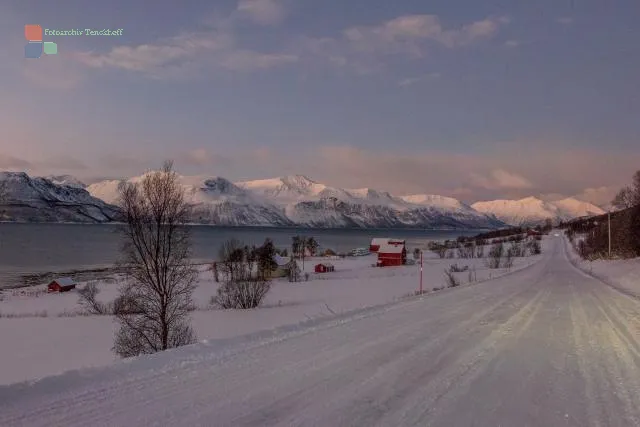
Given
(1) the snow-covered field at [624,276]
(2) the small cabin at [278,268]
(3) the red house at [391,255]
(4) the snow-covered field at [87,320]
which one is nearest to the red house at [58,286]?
(4) the snow-covered field at [87,320]

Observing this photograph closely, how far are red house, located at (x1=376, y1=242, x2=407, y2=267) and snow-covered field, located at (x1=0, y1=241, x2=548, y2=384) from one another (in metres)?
35.9

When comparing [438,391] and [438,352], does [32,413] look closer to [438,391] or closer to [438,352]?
[438,391]

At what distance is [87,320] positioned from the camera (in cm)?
3553

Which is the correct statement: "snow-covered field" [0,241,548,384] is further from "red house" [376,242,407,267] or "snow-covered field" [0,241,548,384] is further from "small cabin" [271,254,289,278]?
"red house" [376,242,407,267]

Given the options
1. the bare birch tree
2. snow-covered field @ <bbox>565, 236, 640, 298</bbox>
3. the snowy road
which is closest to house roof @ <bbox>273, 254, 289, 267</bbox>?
snow-covered field @ <bbox>565, 236, 640, 298</bbox>

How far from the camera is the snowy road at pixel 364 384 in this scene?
529 cm

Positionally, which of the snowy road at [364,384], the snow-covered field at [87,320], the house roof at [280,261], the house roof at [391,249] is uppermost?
the snowy road at [364,384]

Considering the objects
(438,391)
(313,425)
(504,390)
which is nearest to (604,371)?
(504,390)

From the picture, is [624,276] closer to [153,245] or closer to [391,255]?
[153,245]

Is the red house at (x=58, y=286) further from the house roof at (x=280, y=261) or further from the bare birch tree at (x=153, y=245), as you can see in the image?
the bare birch tree at (x=153, y=245)

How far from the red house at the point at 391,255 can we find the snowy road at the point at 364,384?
87758 millimetres

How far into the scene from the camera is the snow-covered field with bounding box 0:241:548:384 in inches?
844

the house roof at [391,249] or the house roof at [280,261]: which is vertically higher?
the house roof at [391,249]

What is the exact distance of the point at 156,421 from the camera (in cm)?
502
